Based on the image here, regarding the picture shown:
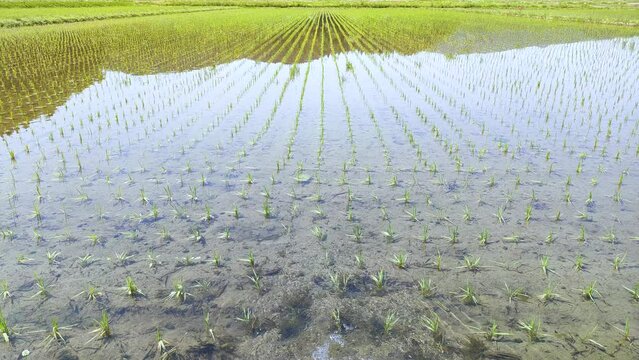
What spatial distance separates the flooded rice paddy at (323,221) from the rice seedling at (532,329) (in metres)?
0.01

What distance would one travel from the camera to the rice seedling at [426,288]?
3408mm

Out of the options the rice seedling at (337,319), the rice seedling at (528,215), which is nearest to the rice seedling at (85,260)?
the rice seedling at (337,319)

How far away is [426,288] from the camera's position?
11.2 feet

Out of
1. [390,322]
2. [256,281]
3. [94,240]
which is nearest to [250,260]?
[256,281]

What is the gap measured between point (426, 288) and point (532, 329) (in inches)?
32.0

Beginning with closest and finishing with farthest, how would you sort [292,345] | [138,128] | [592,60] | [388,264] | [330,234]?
[292,345] → [388,264] → [330,234] → [138,128] → [592,60]

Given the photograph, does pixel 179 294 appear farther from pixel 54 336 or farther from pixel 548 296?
pixel 548 296

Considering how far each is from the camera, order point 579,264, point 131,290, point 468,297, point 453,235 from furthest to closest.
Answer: point 453,235, point 579,264, point 131,290, point 468,297

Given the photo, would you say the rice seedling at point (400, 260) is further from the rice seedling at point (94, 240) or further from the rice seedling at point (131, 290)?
the rice seedling at point (94, 240)

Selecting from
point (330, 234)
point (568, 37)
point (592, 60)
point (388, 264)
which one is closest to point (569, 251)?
point (388, 264)

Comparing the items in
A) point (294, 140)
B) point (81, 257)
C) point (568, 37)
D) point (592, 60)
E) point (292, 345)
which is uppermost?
point (568, 37)

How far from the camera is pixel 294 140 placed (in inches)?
274

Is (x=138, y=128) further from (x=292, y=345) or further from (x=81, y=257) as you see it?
(x=292, y=345)

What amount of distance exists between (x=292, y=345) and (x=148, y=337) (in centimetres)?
107
